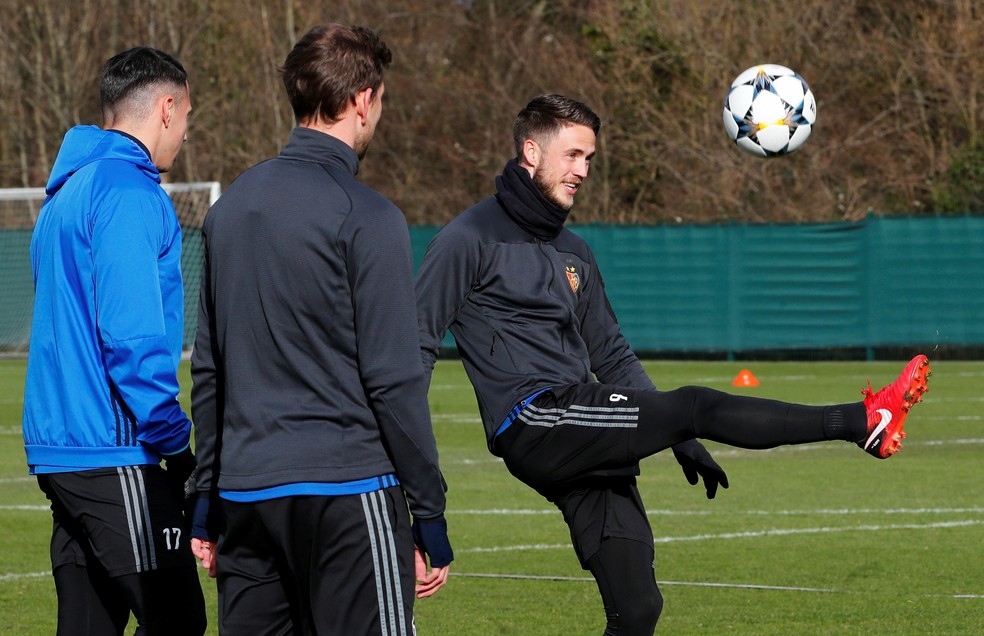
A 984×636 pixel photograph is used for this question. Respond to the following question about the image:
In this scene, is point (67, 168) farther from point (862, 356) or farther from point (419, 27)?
point (419, 27)

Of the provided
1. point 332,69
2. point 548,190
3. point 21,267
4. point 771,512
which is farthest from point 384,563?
point 21,267

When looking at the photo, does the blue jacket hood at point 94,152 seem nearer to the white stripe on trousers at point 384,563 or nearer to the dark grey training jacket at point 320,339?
the dark grey training jacket at point 320,339

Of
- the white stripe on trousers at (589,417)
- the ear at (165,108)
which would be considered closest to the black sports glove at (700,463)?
the white stripe on trousers at (589,417)

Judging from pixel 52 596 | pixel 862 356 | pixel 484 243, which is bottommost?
pixel 862 356

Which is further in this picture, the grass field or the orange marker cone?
the orange marker cone

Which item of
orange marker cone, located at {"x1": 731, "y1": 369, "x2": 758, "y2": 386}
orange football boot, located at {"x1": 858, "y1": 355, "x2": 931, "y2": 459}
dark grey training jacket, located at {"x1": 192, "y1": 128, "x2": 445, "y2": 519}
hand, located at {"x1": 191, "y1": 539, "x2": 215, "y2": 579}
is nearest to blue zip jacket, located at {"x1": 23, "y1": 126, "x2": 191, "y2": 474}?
hand, located at {"x1": 191, "y1": 539, "x2": 215, "y2": 579}

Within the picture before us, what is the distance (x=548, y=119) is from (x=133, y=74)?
1.60 metres

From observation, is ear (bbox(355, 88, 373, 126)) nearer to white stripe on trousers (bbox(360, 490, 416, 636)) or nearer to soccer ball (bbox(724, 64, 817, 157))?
white stripe on trousers (bbox(360, 490, 416, 636))

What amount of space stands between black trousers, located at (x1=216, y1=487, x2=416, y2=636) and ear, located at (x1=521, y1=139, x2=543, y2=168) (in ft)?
6.79

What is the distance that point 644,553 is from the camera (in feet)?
16.7

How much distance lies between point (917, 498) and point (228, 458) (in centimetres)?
784

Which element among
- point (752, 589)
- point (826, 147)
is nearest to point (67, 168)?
point (752, 589)

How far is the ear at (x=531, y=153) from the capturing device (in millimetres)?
5426

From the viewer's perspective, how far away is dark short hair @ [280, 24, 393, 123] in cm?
360
